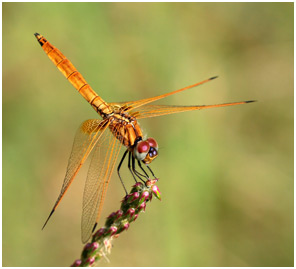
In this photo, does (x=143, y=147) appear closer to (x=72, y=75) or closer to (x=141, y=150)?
(x=141, y=150)

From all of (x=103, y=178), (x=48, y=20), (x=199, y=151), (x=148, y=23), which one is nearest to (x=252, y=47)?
(x=148, y=23)

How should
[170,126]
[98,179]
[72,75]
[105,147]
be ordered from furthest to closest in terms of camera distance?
1. [170,126]
2. [72,75]
3. [105,147]
4. [98,179]

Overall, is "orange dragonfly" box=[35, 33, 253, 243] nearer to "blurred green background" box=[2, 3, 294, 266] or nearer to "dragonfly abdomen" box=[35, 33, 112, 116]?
"dragonfly abdomen" box=[35, 33, 112, 116]

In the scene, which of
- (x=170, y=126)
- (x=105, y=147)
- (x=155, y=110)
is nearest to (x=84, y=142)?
(x=105, y=147)

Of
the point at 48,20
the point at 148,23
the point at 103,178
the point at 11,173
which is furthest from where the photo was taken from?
the point at 148,23

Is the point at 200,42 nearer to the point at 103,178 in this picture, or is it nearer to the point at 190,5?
the point at 190,5

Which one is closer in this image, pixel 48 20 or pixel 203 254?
pixel 203 254

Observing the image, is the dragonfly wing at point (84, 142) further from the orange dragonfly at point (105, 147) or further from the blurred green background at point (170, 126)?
the blurred green background at point (170, 126)

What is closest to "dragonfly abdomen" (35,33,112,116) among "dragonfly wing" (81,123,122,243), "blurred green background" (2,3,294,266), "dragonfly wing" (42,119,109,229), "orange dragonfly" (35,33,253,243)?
"orange dragonfly" (35,33,253,243)
